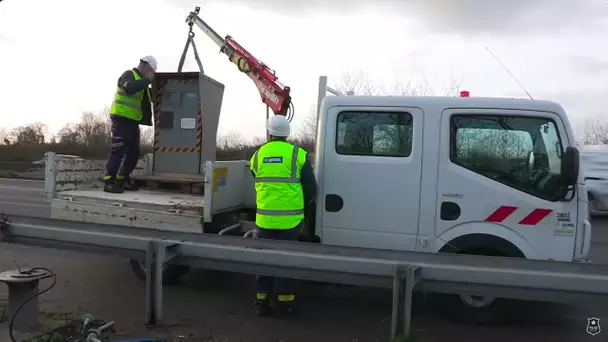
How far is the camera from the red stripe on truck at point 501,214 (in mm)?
4911

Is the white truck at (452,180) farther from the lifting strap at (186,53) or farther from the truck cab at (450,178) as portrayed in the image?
the lifting strap at (186,53)

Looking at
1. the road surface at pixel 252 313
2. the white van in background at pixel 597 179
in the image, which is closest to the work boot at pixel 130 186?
the road surface at pixel 252 313

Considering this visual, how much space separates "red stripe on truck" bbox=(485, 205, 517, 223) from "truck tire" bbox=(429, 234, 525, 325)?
17cm

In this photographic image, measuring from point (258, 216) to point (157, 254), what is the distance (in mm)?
1181

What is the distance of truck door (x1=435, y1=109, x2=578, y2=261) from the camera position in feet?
15.9

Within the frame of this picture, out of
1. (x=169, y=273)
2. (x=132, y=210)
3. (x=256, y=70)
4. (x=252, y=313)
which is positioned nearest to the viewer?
(x=252, y=313)

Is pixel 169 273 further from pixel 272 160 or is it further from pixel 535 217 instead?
pixel 535 217

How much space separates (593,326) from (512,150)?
1.93m

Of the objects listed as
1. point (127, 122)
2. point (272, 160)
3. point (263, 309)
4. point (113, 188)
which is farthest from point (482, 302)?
point (127, 122)

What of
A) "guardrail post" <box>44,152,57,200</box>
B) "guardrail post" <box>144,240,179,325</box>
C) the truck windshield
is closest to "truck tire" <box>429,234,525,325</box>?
the truck windshield

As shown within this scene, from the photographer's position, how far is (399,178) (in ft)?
16.7

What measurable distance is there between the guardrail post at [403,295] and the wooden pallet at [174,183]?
365 cm

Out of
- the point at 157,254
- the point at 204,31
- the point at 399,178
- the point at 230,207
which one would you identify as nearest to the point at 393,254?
the point at 399,178

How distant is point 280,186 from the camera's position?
512cm
